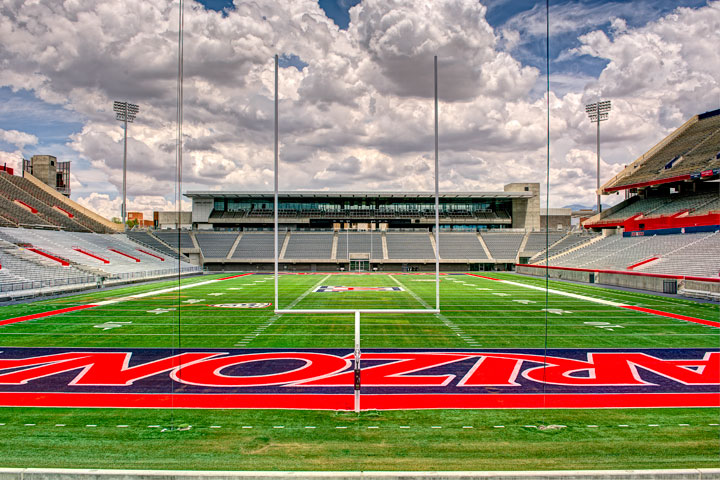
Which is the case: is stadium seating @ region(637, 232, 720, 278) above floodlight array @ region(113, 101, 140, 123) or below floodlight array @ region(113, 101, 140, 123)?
below

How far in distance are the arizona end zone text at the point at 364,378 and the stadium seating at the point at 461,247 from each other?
119 feet

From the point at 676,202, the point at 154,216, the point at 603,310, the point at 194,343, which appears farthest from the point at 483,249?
the point at 154,216

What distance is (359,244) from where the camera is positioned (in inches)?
1940

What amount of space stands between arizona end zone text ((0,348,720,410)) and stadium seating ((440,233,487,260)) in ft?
119

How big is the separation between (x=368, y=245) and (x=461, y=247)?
10.3m

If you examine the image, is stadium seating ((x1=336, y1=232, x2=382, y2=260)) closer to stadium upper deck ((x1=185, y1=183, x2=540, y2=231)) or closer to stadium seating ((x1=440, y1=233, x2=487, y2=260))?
stadium upper deck ((x1=185, y1=183, x2=540, y2=231))

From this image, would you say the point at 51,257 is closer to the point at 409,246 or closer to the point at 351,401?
the point at 351,401

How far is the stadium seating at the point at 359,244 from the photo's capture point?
156 ft

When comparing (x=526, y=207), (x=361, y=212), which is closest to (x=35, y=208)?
(x=361, y=212)

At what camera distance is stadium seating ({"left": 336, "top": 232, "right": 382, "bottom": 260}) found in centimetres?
4747

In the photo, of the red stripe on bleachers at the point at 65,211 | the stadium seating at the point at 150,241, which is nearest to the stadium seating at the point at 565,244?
the stadium seating at the point at 150,241

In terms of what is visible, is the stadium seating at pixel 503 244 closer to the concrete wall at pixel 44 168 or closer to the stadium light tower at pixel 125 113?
the stadium light tower at pixel 125 113

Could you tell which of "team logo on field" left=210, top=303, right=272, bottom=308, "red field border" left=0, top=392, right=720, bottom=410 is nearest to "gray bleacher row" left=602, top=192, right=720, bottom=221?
"red field border" left=0, top=392, right=720, bottom=410

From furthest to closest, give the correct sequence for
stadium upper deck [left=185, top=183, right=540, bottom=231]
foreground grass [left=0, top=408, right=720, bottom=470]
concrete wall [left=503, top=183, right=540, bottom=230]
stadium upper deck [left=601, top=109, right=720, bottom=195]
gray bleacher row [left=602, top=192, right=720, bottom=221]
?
concrete wall [left=503, top=183, right=540, bottom=230], stadium upper deck [left=185, top=183, right=540, bottom=231], stadium upper deck [left=601, top=109, right=720, bottom=195], gray bleacher row [left=602, top=192, right=720, bottom=221], foreground grass [left=0, top=408, right=720, bottom=470]
